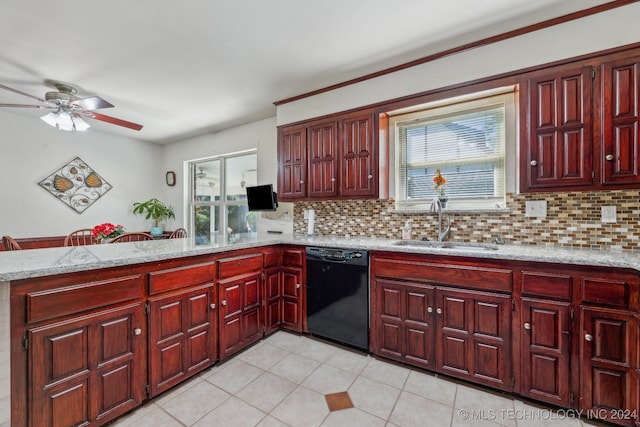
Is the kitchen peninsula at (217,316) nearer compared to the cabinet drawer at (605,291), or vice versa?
the kitchen peninsula at (217,316)

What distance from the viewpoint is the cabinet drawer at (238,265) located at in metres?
2.10

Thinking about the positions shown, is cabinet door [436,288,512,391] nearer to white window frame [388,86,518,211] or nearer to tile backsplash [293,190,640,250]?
tile backsplash [293,190,640,250]

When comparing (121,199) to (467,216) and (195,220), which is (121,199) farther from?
(467,216)

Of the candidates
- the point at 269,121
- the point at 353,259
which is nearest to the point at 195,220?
the point at 269,121

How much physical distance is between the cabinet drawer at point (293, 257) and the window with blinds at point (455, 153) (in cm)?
118

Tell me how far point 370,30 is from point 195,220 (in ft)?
14.3

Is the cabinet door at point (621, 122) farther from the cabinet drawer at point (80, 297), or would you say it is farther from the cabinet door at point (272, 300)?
the cabinet drawer at point (80, 297)

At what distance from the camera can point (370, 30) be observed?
198 centimetres

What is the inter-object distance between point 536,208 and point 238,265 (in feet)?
7.95

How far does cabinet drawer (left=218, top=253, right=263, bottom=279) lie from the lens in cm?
210

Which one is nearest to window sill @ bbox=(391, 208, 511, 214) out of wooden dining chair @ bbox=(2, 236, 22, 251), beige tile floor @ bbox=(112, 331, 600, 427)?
beige tile floor @ bbox=(112, 331, 600, 427)

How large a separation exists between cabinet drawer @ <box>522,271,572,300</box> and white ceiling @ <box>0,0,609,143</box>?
171 centimetres

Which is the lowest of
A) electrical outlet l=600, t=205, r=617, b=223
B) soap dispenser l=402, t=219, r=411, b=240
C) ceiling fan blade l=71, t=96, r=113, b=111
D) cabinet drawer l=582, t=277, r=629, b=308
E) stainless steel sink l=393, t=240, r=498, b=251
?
cabinet drawer l=582, t=277, r=629, b=308

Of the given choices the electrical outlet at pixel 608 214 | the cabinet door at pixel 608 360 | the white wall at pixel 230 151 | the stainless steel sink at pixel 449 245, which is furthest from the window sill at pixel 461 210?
the white wall at pixel 230 151
